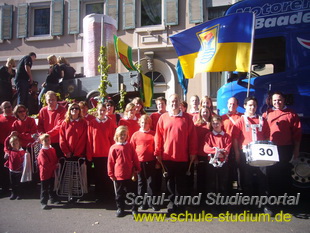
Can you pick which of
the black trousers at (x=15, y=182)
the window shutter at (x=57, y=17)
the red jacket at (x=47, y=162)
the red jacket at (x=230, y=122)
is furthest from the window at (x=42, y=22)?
the red jacket at (x=230, y=122)

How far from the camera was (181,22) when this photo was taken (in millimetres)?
12211

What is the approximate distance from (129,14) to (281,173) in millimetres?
10937

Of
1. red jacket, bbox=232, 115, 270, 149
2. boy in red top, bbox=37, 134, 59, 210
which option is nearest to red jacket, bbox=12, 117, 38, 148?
boy in red top, bbox=37, 134, 59, 210

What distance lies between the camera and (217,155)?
3.73 meters

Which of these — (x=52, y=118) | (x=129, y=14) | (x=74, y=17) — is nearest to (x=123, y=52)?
(x=52, y=118)

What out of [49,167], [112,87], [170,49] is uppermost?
[170,49]

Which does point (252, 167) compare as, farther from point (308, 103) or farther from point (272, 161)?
point (308, 103)

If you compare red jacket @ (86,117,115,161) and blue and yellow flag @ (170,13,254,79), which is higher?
blue and yellow flag @ (170,13,254,79)

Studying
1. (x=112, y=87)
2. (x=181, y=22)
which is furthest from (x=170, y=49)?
(x=112, y=87)

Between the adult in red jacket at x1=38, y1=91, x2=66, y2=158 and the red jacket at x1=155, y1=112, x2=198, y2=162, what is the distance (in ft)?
6.27

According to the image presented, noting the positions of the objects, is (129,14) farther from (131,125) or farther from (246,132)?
(246,132)

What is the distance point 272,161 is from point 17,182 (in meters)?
4.40

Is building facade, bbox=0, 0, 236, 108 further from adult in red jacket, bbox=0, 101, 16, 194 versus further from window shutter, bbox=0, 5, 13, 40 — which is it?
adult in red jacket, bbox=0, 101, 16, 194

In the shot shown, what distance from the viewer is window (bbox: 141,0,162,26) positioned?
12844 millimetres
